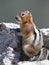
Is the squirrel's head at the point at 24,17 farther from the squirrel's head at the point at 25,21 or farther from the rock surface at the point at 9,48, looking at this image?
the rock surface at the point at 9,48

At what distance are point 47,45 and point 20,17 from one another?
408 millimetres

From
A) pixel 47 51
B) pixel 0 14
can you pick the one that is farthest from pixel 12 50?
pixel 0 14

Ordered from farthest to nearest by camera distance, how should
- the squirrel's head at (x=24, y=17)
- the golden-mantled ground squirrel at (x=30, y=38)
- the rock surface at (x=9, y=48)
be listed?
the squirrel's head at (x=24, y=17) < the golden-mantled ground squirrel at (x=30, y=38) < the rock surface at (x=9, y=48)

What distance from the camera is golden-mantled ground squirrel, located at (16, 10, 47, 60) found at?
15.3 feet

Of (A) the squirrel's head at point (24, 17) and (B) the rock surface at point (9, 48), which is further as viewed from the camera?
(A) the squirrel's head at point (24, 17)

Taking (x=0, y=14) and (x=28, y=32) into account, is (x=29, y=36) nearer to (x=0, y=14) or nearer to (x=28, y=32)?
(x=28, y=32)

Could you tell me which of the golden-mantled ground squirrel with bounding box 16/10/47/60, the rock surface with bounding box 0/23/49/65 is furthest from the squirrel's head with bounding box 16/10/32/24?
the rock surface with bounding box 0/23/49/65

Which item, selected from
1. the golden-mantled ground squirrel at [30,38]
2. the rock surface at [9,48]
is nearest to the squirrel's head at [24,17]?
the golden-mantled ground squirrel at [30,38]

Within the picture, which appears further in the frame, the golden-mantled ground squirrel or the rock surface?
the golden-mantled ground squirrel

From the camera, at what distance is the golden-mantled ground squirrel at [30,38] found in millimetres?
4655

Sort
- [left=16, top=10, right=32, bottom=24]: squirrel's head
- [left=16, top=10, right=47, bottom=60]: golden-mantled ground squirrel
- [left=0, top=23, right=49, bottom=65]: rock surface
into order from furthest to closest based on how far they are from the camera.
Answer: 1. [left=16, top=10, right=32, bottom=24]: squirrel's head
2. [left=16, top=10, right=47, bottom=60]: golden-mantled ground squirrel
3. [left=0, top=23, right=49, bottom=65]: rock surface

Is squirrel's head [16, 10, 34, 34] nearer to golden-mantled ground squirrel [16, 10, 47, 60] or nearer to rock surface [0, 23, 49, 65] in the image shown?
golden-mantled ground squirrel [16, 10, 47, 60]

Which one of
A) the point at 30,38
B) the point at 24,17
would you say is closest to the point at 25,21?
the point at 24,17

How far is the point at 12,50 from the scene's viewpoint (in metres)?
4.53
